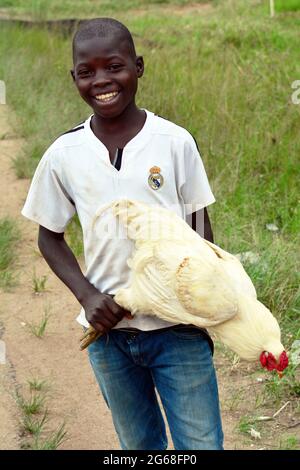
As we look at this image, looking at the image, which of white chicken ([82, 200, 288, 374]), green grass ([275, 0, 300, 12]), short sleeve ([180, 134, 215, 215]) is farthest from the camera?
green grass ([275, 0, 300, 12])

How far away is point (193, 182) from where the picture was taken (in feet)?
→ 8.23

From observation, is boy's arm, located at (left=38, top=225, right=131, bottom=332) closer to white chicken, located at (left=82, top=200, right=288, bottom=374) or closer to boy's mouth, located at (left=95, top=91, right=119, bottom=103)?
white chicken, located at (left=82, top=200, right=288, bottom=374)

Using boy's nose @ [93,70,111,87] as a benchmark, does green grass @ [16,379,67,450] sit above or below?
below

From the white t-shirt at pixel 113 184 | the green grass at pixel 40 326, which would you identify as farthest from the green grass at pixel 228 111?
the white t-shirt at pixel 113 184

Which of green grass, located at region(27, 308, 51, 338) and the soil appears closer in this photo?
the soil

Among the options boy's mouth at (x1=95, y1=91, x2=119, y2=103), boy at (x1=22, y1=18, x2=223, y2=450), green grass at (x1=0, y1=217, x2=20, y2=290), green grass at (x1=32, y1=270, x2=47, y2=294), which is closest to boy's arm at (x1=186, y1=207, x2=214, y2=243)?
boy at (x1=22, y1=18, x2=223, y2=450)

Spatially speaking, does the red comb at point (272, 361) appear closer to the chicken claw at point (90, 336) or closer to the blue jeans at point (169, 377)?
the blue jeans at point (169, 377)

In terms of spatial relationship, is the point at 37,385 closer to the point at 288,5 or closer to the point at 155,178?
the point at 155,178

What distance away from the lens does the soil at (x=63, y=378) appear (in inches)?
140

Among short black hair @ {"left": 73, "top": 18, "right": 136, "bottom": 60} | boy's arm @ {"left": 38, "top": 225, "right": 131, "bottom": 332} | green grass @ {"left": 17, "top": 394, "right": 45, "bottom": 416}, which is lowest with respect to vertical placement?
green grass @ {"left": 17, "top": 394, "right": 45, "bottom": 416}

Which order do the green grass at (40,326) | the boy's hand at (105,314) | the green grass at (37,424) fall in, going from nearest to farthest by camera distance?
the boy's hand at (105,314)
the green grass at (37,424)
the green grass at (40,326)

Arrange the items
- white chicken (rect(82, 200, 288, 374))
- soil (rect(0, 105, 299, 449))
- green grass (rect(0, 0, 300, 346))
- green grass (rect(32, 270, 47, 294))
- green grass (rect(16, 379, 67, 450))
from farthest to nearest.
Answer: green grass (rect(32, 270, 47, 294)), green grass (rect(0, 0, 300, 346)), soil (rect(0, 105, 299, 449)), green grass (rect(16, 379, 67, 450)), white chicken (rect(82, 200, 288, 374))

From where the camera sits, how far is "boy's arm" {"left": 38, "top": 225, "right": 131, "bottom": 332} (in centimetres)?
238

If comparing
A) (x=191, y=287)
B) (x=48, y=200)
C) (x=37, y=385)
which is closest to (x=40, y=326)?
(x=37, y=385)
